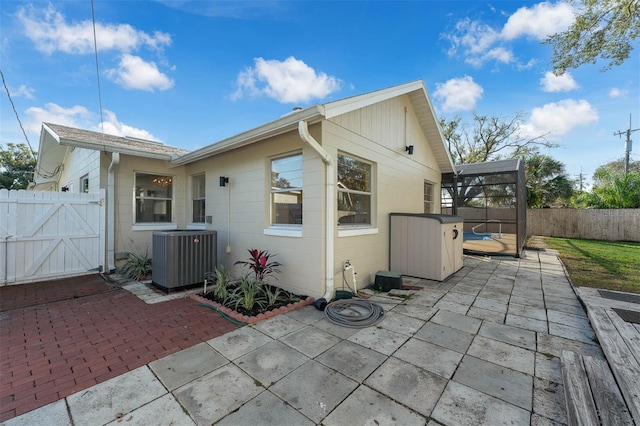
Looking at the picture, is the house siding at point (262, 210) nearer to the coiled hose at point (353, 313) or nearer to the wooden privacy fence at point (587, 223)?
the coiled hose at point (353, 313)

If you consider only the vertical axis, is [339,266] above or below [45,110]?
below

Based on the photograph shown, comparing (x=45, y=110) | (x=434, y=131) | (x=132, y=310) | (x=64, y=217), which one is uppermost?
(x=45, y=110)

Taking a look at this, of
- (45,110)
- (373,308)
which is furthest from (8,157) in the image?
(373,308)

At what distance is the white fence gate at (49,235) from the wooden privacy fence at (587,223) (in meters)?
19.7

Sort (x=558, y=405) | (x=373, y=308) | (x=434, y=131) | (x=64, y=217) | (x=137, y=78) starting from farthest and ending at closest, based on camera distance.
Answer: (x=137, y=78) → (x=434, y=131) → (x=64, y=217) → (x=373, y=308) → (x=558, y=405)

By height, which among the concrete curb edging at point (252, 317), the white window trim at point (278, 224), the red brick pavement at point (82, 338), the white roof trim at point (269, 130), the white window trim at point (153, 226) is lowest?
the red brick pavement at point (82, 338)

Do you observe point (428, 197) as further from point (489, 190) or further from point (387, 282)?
point (387, 282)

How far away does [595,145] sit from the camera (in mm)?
22891

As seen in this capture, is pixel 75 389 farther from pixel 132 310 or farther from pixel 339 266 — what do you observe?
pixel 339 266

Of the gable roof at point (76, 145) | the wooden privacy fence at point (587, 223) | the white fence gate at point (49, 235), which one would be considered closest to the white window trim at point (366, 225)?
the gable roof at point (76, 145)

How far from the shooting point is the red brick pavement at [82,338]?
6.90ft

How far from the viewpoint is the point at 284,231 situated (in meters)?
4.50

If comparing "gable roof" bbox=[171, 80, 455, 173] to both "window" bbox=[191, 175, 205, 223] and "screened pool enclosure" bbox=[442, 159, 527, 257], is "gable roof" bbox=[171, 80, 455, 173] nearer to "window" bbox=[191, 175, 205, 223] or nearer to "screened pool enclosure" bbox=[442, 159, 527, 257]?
"window" bbox=[191, 175, 205, 223]

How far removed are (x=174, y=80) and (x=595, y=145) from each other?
107ft
